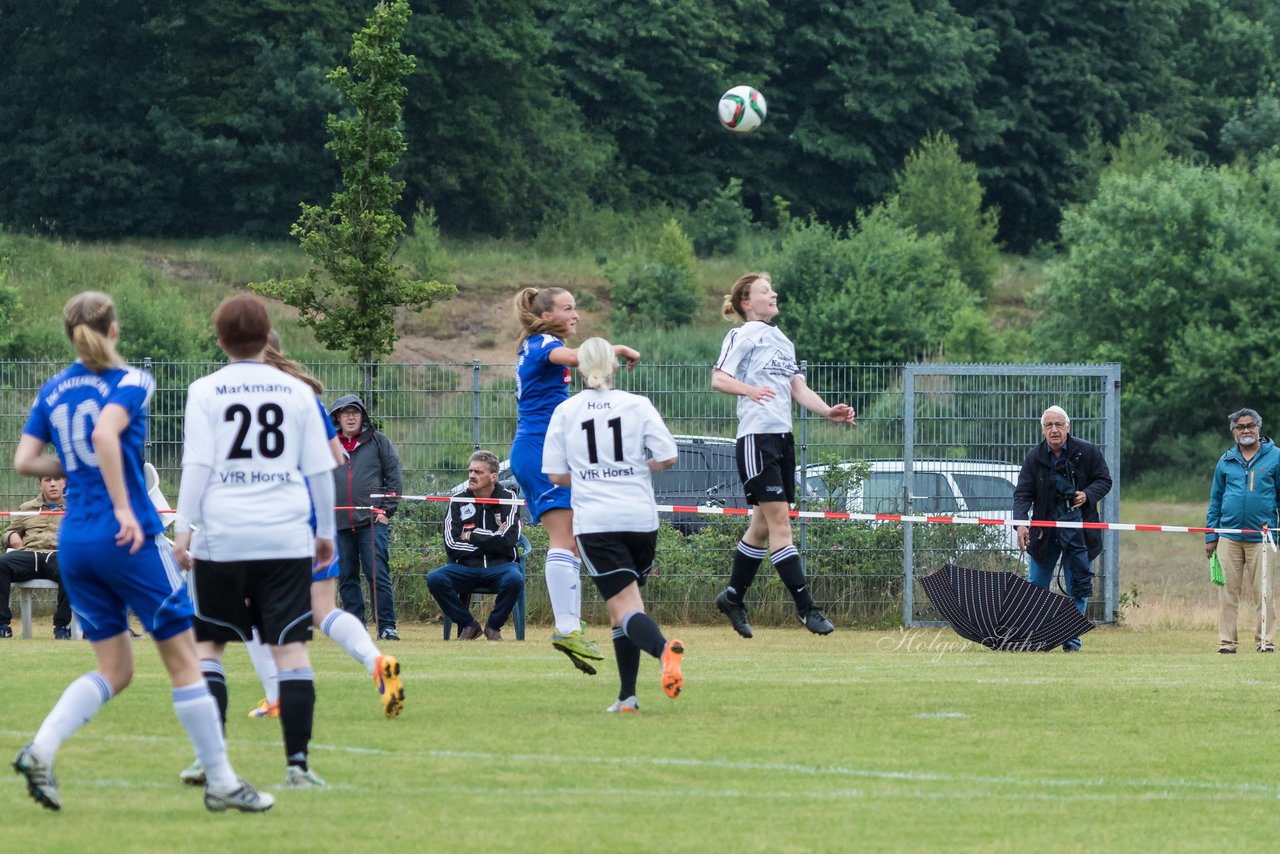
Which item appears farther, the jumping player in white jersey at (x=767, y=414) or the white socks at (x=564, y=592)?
the jumping player in white jersey at (x=767, y=414)

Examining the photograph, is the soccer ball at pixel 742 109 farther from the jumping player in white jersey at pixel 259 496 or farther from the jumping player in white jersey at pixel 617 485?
the jumping player in white jersey at pixel 259 496

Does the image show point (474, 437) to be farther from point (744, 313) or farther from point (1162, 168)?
point (1162, 168)

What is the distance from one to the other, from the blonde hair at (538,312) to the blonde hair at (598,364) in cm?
135

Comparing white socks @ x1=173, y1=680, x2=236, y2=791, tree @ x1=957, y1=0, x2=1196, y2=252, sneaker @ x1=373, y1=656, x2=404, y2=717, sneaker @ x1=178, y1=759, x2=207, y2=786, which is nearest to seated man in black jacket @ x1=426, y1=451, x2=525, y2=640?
sneaker @ x1=373, y1=656, x2=404, y2=717

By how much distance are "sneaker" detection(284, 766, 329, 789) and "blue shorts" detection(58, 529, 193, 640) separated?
0.78 m

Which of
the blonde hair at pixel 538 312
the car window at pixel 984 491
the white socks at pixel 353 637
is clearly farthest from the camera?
the car window at pixel 984 491

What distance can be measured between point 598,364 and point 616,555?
96cm

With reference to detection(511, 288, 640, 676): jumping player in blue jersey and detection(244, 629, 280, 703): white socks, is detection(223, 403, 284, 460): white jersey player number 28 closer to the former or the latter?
detection(244, 629, 280, 703): white socks

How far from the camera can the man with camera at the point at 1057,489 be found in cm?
1745

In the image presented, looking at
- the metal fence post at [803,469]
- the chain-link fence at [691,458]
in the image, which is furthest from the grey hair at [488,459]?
the metal fence post at [803,469]

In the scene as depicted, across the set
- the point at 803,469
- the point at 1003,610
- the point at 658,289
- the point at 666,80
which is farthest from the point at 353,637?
the point at 666,80

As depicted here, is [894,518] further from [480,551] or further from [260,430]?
[260,430]

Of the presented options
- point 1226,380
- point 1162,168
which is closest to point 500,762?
point 1226,380

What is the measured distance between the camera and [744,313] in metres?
12.6
